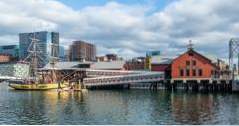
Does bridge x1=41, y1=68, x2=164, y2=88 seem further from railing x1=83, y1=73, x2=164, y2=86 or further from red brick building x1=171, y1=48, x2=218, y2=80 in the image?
red brick building x1=171, y1=48, x2=218, y2=80

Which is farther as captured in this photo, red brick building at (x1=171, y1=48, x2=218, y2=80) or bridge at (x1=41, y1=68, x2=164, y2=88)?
bridge at (x1=41, y1=68, x2=164, y2=88)

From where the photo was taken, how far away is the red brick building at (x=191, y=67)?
115 meters

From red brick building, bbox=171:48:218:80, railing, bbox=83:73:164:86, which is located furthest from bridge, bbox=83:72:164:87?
red brick building, bbox=171:48:218:80

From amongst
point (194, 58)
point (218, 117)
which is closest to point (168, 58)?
point (194, 58)

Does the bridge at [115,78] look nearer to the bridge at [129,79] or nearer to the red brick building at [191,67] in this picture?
the bridge at [129,79]

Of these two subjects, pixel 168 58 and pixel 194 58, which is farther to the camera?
pixel 168 58

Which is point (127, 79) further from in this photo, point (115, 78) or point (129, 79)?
point (115, 78)

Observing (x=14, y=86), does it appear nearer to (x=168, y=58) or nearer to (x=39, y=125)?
(x=168, y=58)

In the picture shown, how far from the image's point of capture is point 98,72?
14625cm

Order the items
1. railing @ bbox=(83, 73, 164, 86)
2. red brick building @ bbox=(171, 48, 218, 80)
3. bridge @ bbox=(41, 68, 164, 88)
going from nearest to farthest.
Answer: red brick building @ bbox=(171, 48, 218, 80) → railing @ bbox=(83, 73, 164, 86) → bridge @ bbox=(41, 68, 164, 88)

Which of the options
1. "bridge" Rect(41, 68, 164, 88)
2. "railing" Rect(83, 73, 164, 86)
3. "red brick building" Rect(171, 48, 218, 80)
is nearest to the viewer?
"red brick building" Rect(171, 48, 218, 80)

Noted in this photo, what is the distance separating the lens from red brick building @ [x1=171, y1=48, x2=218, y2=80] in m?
115

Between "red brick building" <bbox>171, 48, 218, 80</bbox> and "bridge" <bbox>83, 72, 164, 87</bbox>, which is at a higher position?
"red brick building" <bbox>171, 48, 218, 80</bbox>

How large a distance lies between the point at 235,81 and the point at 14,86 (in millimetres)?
65907
